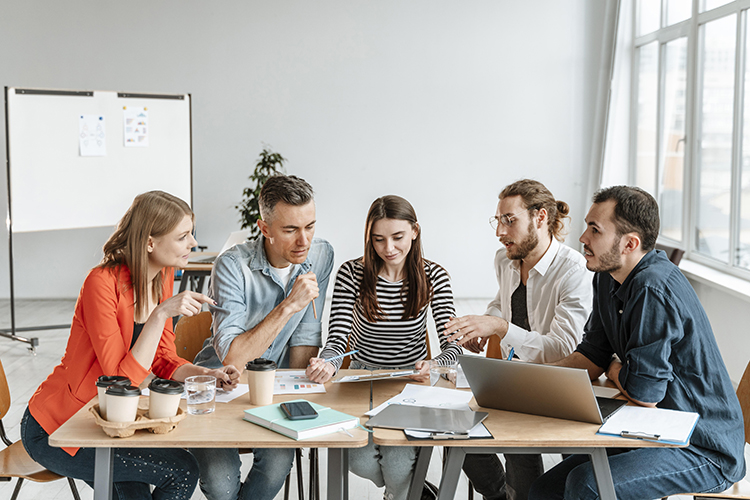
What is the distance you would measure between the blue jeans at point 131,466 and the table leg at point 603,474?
3.64ft

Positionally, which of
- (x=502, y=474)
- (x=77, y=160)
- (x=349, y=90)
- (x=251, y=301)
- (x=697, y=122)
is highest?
(x=349, y=90)

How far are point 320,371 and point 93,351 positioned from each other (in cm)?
66

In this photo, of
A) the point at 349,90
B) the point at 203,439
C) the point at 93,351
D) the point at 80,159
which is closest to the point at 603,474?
the point at 203,439

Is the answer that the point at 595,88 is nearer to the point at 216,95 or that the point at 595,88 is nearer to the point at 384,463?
the point at 216,95

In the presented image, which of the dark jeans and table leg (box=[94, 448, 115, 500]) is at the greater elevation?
table leg (box=[94, 448, 115, 500])

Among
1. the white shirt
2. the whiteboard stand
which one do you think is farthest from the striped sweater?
the whiteboard stand

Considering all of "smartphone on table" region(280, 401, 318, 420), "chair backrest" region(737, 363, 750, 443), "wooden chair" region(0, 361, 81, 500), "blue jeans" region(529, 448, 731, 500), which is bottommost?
"wooden chair" region(0, 361, 81, 500)

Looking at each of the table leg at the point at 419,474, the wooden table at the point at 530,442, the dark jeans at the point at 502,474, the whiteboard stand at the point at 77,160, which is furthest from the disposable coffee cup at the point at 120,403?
the whiteboard stand at the point at 77,160

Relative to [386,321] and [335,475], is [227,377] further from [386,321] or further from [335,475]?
[386,321]

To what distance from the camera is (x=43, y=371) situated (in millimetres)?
4359

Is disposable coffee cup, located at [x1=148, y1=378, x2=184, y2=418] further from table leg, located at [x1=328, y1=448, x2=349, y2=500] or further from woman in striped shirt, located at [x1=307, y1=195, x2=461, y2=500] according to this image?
woman in striped shirt, located at [x1=307, y1=195, x2=461, y2=500]

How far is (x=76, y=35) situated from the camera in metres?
6.47

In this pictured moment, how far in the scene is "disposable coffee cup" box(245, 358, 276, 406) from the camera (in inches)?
69.2

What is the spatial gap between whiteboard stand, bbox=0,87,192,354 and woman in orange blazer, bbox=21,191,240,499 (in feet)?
11.0
